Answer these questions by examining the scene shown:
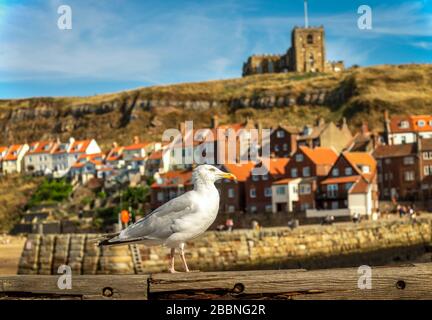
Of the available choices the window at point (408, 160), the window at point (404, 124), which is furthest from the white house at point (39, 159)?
the window at point (408, 160)

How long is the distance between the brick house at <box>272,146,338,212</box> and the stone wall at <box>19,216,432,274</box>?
19.0 meters

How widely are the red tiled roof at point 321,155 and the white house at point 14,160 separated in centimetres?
8546

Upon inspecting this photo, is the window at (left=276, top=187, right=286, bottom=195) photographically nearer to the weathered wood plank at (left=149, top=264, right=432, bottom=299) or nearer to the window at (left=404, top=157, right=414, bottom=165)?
the window at (left=404, top=157, right=414, bottom=165)

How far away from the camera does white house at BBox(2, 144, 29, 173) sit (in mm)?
159125

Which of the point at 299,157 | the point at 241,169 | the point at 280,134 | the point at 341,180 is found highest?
the point at 280,134

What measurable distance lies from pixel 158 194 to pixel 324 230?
41821 millimetres

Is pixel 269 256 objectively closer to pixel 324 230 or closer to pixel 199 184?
pixel 324 230

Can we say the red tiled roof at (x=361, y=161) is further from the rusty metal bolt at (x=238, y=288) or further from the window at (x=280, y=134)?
the rusty metal bolt at (x=238, y=288)

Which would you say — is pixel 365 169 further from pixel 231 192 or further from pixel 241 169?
pixel 231 192

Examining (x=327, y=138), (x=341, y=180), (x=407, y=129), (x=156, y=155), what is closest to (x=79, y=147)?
(x=156, y=155)

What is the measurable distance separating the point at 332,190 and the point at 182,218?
77.7m

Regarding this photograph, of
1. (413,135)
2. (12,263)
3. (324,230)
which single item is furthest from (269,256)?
(413,135)

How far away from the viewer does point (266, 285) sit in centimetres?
616

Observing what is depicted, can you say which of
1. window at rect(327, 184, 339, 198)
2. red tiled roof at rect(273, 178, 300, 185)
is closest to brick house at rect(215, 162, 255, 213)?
red tiled roof at rect(273, 178, 300, 185)
